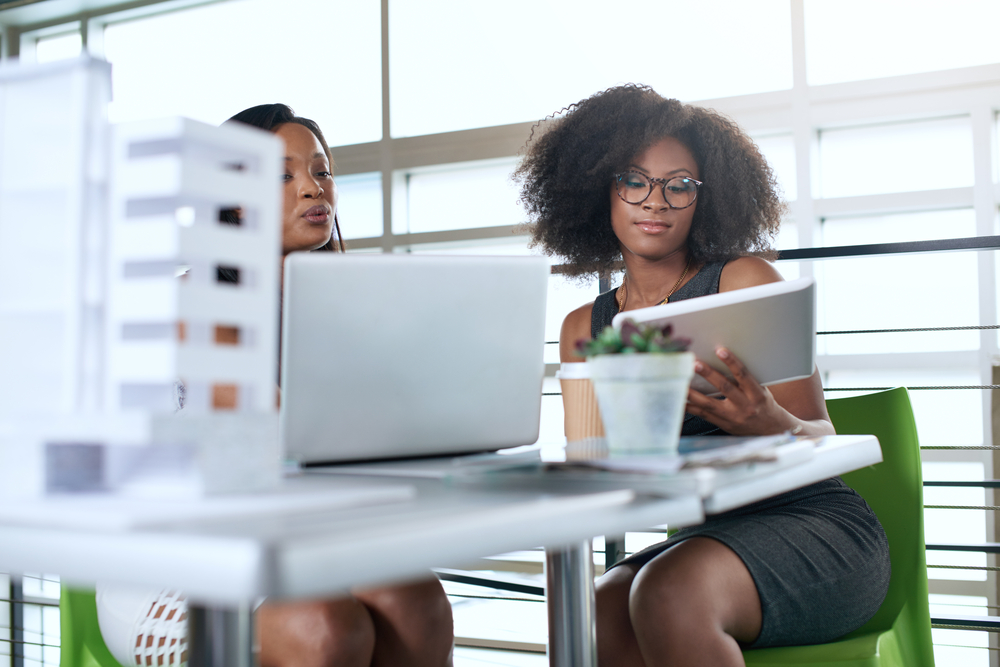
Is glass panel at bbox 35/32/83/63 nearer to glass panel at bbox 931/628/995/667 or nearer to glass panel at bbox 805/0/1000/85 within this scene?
glass panel at bbox 805/0/1000/85

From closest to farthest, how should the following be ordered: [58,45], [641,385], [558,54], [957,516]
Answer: [641,385], [957,516], [558,54], [58,45]

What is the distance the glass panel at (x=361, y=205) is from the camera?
17.2 ft

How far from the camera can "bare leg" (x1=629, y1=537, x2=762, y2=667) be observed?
3.30ft

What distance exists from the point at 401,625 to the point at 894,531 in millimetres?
764

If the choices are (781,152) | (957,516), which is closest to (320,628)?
(957,516)

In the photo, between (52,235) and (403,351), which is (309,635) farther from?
(52,235)

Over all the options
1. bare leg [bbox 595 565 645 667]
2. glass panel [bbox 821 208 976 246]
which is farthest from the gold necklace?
glass panel [bbox 821 208 976 246]

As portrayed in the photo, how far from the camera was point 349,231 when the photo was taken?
5348mm

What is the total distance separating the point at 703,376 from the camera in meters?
1.01

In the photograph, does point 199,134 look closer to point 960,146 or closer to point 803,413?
point 803,413

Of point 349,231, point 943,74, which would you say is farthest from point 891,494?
point 349,231

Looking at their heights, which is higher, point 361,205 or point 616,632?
point 361,205

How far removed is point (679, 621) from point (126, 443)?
683mm

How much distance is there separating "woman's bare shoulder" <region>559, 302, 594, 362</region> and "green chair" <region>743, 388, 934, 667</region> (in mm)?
456
